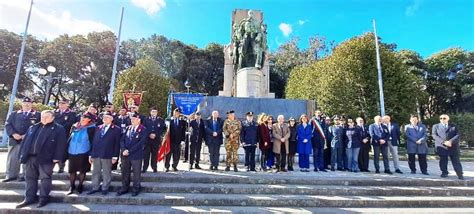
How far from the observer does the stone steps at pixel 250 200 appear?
19.2 feet

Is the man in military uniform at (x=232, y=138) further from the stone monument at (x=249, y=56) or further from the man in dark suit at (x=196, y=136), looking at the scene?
the stone monument at (x=249, y=56)

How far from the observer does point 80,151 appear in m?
6.21

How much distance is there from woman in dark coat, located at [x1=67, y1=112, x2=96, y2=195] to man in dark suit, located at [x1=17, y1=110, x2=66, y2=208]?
454mm

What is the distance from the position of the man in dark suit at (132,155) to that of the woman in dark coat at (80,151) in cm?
72

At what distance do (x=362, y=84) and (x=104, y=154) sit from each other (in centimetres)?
2219

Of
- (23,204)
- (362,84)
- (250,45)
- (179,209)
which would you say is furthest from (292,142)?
(362,84)

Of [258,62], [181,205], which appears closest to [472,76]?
[258,62]

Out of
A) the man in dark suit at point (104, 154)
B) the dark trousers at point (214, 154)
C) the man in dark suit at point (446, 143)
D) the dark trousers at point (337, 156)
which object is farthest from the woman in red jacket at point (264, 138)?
the man in dark suit at point (446, 143)

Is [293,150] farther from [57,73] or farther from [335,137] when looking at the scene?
[57,73]

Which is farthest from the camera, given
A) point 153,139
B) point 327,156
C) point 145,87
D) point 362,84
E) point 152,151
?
point 145,87

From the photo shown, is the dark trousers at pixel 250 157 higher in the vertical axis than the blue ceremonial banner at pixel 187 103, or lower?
lower

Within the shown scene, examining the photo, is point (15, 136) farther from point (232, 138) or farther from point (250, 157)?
point (250, 157)

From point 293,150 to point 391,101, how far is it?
1748 centimetres

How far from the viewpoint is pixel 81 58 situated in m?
36.1
